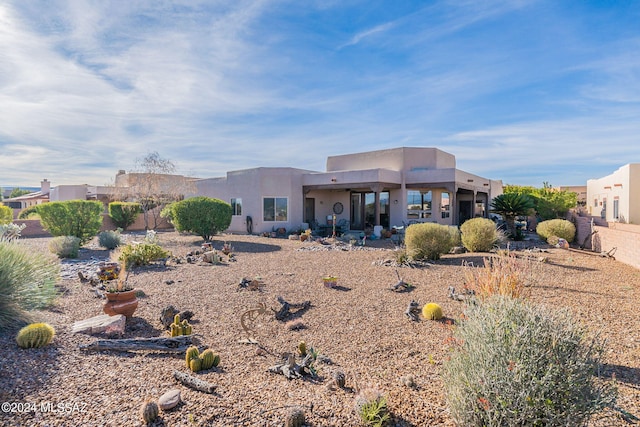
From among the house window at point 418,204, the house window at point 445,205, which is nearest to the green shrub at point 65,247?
the house window at point 418,204

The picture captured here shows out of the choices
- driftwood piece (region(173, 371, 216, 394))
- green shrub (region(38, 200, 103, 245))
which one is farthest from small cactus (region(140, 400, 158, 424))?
green shrub (region(38, 200, 103, 245))

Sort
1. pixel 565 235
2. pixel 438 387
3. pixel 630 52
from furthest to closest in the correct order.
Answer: pixel 565 235 → pixel 630 52 → pixel 438 387

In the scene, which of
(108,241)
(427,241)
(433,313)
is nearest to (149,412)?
(433,313)

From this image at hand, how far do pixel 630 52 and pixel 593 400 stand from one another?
36.4ft

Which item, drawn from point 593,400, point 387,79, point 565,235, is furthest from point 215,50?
point 565,235

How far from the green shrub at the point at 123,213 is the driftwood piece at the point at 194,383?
22137mm

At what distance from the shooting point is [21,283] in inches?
190

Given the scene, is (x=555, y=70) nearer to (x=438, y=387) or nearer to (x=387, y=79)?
(x=387, y=79)

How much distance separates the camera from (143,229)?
2398 cm

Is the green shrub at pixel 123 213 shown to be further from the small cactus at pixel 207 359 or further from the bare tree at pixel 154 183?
the small cactus at pixel 207 359

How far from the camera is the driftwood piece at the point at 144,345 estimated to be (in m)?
4.12

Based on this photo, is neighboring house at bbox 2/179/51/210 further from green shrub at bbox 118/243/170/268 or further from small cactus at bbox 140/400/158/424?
small cactus at bbox 140/400/158/424

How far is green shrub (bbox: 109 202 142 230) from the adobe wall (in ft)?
81.8

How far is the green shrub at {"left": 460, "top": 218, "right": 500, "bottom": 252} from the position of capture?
11.1 m
